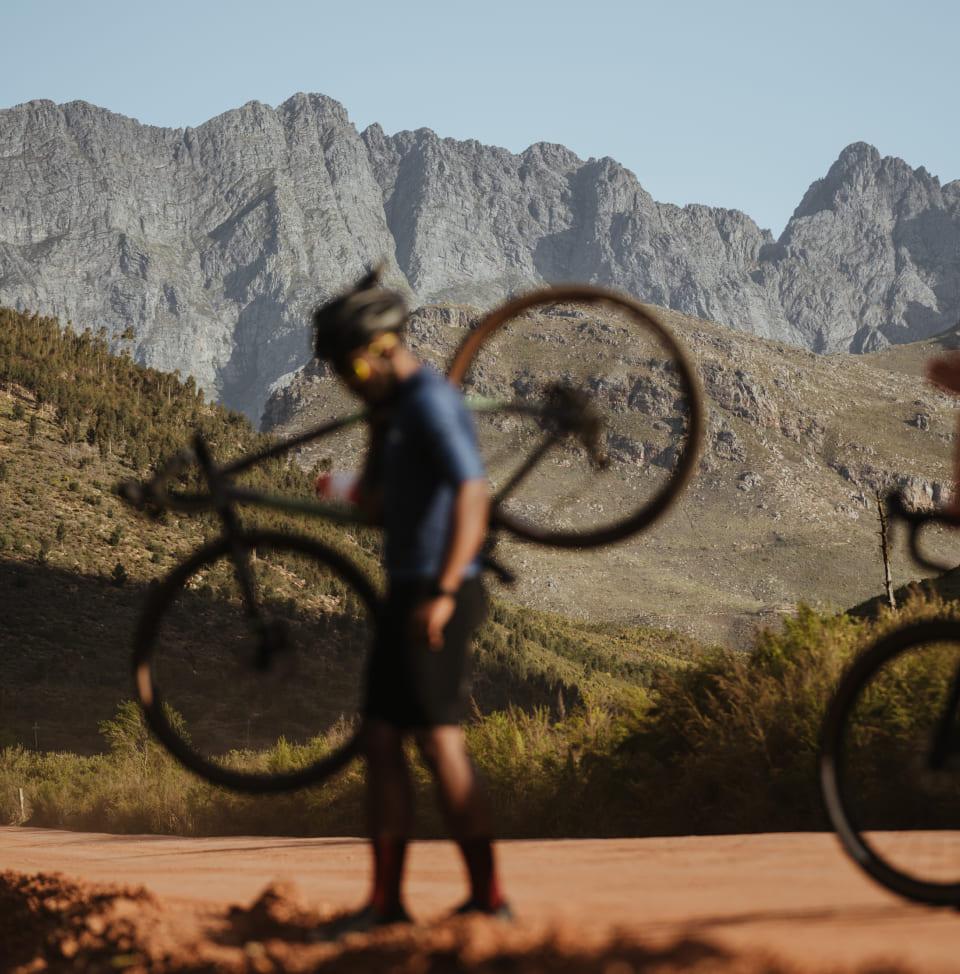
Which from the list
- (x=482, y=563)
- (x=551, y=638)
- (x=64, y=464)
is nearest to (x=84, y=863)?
(x=482, y=563)

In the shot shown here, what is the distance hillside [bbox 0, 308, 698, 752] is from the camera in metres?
50.7

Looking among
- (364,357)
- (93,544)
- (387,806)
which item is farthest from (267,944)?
(93,544)

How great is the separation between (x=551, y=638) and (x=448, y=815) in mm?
81123

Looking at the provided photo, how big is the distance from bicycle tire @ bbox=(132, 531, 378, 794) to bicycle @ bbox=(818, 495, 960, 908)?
2.30 m

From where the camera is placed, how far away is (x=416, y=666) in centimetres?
444

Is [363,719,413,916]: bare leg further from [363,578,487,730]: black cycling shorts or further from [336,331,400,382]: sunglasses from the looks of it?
[336,331,400,382]: sunglasses

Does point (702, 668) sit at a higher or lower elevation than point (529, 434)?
lower

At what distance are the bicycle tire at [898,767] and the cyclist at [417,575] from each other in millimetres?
1700

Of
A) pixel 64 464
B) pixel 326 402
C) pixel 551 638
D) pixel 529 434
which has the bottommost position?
pixel 551 638

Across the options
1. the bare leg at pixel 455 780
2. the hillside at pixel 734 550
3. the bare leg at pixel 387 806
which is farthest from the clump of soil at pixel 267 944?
the hillside at pixel 734 550

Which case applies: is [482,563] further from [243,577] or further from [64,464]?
[64,464]

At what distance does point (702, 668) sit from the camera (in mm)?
16266

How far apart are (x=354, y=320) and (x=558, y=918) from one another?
9.17ft

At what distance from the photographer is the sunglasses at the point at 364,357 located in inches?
185
